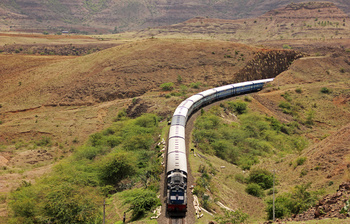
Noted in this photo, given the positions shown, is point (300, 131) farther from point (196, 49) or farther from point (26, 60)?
point (26, 60)

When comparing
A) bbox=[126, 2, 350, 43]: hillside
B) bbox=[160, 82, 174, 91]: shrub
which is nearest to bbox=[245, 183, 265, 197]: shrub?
bbox=[160, 82, 174, 91]: shrub

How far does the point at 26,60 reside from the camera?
8744 cm

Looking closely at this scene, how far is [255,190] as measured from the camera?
111 ft

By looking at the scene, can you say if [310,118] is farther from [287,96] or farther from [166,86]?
[166,86]

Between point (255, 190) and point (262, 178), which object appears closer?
point (255, 190)

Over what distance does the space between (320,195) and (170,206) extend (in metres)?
13.6

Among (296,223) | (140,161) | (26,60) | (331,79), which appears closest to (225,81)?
(331,79)

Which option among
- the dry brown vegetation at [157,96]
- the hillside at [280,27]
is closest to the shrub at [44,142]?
the dry brown vegetation at [157,96]

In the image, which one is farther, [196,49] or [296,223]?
[196,49]

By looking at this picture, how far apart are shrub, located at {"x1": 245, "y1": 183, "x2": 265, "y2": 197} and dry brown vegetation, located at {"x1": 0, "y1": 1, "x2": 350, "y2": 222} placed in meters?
1.42

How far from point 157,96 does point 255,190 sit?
3903cm

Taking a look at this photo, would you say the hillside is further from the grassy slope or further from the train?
the train

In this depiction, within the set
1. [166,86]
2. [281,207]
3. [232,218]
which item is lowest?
[232,218]

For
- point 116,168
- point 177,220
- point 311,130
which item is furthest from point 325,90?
point 177,220
